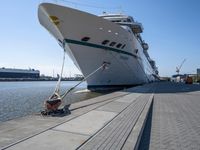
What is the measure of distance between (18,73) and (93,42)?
340ft

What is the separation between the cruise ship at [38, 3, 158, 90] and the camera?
58.7 ft

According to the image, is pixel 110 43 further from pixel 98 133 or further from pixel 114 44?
pixel 98 133

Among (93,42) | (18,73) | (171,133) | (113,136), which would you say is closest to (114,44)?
(93,42)

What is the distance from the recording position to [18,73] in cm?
11550

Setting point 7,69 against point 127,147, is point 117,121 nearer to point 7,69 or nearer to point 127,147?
point 127,147

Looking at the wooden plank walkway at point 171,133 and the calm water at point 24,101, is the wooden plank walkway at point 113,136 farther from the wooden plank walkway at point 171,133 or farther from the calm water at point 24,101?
the calm water at point 24,101

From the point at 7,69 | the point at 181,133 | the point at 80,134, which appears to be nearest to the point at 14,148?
the point at 80,134

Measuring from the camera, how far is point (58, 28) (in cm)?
1819

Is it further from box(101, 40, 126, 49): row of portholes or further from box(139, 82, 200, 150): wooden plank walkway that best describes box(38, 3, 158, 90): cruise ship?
box(139, 82, 200, 150): wooden plank walkway

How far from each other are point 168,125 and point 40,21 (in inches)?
617

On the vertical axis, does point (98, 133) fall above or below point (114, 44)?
below

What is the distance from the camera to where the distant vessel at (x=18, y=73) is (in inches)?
4312

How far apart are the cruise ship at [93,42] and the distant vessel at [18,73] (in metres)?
95.9

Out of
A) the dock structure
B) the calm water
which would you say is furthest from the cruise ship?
the dock structure
